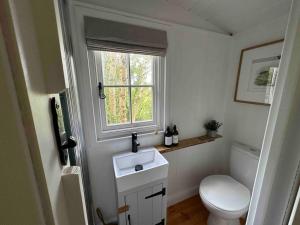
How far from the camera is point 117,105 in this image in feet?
4.01

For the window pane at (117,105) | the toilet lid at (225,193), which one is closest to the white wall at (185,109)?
the window pane at (117,105)

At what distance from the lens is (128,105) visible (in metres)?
1.26

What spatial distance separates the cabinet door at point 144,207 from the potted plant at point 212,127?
2.84 ft

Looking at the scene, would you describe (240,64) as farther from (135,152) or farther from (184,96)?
(135,152)

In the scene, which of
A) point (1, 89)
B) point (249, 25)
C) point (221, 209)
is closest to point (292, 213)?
point (1, 89)

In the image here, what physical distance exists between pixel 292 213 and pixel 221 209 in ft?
3.05

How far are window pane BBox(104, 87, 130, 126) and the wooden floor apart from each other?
1.16m

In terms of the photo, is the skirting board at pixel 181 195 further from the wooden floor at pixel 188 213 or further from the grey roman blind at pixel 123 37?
the grey roman blind at pixel 123 37

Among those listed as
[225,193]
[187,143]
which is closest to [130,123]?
[187,143]

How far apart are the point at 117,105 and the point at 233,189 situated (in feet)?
4.41

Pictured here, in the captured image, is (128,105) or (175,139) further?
(175,139)

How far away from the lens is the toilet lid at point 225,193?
1095 mm

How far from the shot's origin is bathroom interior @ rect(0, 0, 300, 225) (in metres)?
0.99

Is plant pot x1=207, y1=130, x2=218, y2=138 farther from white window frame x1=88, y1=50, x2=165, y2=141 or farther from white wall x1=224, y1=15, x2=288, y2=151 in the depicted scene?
→ white window frame x1=88, y1=50, x2=165, y2=141
